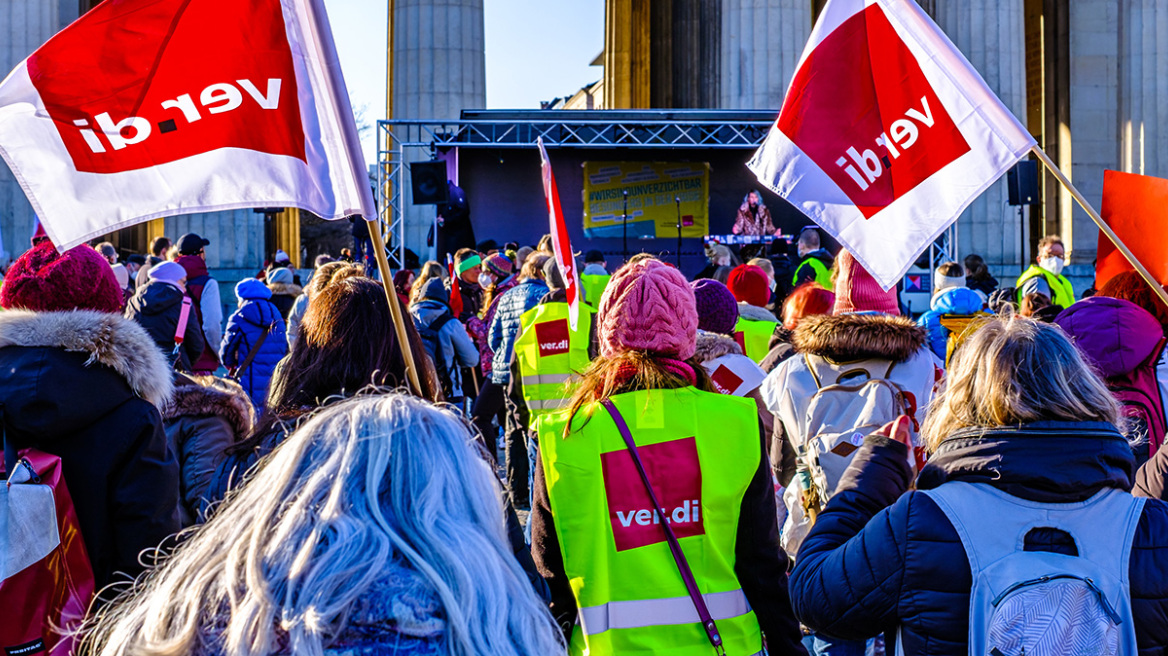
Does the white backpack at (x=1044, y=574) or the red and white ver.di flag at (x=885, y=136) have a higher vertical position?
the red and white ver.di flag at (x=885, y=136)

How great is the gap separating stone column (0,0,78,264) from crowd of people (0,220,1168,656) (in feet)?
56.5

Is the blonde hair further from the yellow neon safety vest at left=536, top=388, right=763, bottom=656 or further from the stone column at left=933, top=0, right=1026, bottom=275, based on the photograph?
the stone column at left=933, top=0, right=1026, bottom=275

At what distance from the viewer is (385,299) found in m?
3.39

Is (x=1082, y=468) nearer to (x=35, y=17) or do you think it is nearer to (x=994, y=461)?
(x=994, y=461)

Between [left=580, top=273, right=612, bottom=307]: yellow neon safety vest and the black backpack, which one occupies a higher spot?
[left=580, top=273, right=612, bottom=307]: yellow neon safety vest

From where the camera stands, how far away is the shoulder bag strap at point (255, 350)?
8320 mm

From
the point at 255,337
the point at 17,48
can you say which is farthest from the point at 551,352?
the point at 17,48

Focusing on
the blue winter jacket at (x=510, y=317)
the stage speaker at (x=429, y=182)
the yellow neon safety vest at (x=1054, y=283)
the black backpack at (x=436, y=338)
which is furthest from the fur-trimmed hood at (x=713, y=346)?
the stage speaker at (x=429, y=182)

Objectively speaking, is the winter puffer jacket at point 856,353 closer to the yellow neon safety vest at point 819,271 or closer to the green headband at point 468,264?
the yellow neon safety vest at point 819,271

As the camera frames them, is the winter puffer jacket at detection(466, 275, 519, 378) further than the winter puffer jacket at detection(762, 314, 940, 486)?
Yes

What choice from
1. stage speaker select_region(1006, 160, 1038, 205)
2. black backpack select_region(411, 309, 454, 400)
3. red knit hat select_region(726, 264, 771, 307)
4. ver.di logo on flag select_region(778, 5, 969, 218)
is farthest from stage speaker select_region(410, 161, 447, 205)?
ver.di logo on flag select_region(778, 5, 969, 218)

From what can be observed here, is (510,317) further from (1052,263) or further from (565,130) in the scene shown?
(565,130)

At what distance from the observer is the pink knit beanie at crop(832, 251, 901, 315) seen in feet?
16.8

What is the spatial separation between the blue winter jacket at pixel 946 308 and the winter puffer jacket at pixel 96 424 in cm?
543
